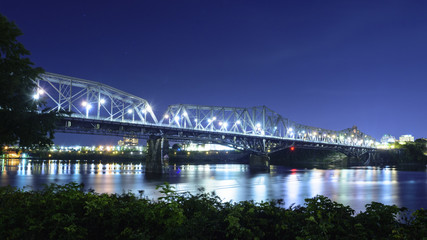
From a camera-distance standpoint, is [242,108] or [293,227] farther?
[242,108]

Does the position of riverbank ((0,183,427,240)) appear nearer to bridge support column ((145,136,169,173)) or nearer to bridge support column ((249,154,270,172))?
bridge support column ((145,136,169,173))

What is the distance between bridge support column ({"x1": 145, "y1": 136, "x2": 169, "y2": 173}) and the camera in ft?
276

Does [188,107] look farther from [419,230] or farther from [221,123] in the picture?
[419,230]

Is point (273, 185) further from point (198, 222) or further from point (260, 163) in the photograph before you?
point (260, 163)

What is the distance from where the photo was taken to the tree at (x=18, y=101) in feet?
37.2

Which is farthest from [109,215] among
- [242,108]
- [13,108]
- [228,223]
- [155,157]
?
[242,108]

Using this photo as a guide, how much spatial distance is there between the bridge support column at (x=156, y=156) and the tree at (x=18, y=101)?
72333 millimetres

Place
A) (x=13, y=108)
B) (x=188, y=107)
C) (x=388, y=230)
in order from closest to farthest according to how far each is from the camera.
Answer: (x=388, y=230) < (x=13, y=108) < (x=188, y=107)

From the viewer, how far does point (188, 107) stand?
120500mm

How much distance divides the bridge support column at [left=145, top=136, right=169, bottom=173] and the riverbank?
→ 76.7 m

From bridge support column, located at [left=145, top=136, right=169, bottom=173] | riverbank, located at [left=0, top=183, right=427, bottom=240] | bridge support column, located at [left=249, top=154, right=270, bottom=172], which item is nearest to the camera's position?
riverbank, located at [left=0, top=183, right=427, bottom=240]

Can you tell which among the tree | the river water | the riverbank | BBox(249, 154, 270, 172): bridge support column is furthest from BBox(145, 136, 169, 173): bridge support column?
the riverbank

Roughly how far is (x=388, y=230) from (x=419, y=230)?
0.52 metres

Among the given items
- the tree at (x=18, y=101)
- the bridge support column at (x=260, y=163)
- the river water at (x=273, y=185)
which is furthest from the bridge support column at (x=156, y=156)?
the tree at (x=18, y=101)
